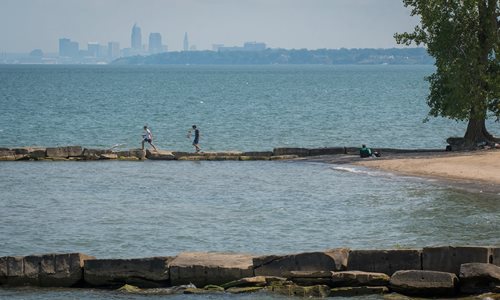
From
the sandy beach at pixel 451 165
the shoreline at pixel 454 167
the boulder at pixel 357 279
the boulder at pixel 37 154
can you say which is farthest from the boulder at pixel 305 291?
the boulder at pixel 37 154

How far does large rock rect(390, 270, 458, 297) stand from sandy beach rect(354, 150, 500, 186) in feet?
59.7

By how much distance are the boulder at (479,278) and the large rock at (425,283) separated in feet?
0.75

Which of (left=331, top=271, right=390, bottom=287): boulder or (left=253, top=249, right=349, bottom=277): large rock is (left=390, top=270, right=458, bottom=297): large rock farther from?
(left=253, top=249, right=349, bottom=277): large rock

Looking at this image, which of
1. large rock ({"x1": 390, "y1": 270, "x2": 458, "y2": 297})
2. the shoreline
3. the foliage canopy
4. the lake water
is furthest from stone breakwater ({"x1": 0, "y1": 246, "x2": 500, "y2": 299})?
the foliage canopy

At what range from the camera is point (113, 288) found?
2516 cm

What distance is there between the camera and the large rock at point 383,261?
2453 centimetres

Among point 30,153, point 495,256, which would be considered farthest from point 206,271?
point 30,153

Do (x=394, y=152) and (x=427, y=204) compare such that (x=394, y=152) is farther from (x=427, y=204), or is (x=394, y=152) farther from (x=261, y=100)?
(x=261, y=100)

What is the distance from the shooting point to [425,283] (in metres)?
23.7

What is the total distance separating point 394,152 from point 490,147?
205 inches

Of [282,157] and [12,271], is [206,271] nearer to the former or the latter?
[12,271]

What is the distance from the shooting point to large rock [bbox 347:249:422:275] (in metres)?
24.5

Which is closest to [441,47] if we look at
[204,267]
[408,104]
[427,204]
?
[427,204]

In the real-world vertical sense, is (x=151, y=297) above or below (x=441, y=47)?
below
